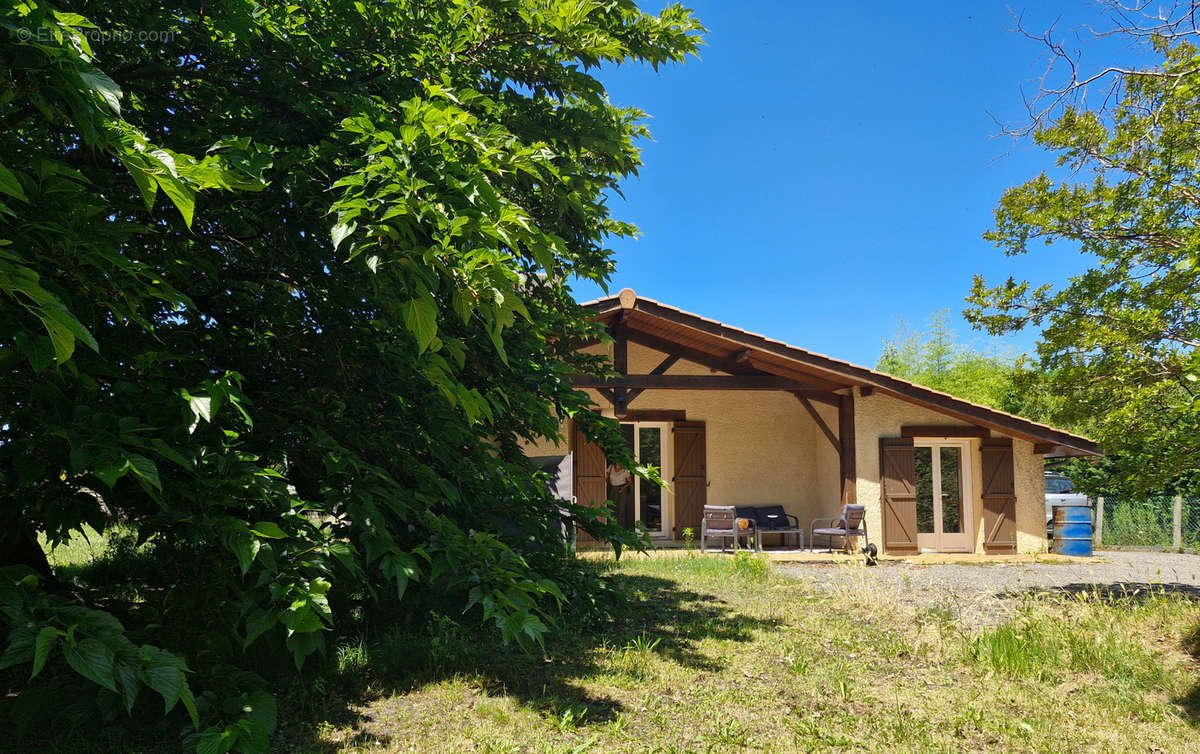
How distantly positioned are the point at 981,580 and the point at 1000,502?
369cm

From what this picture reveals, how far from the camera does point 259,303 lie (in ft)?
11.2

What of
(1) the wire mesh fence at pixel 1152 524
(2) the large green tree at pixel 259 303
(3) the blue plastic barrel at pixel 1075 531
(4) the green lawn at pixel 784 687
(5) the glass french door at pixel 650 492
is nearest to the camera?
(2) the large green tree at pixel 259 303

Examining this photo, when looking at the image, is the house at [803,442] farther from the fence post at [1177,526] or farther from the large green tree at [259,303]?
the large green tree at [259,303]

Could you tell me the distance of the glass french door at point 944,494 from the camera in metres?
12.0

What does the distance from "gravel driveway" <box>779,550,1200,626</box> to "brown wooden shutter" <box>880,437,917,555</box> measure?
0.73 m

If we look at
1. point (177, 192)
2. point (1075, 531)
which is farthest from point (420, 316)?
point (1075, 531)

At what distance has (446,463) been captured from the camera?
138 inches

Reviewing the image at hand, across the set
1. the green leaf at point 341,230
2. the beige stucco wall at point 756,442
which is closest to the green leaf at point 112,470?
the green leaf at point 341,230

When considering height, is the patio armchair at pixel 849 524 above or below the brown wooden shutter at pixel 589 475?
below

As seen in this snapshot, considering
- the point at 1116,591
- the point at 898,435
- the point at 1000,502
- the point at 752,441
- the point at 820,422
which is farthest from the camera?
the point at 752,441

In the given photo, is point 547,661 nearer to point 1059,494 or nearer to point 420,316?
point 420,316

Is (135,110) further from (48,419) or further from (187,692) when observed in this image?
(187,692)

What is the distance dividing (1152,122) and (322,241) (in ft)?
18.8

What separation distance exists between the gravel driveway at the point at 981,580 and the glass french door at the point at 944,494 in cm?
147
